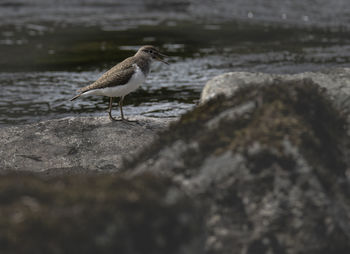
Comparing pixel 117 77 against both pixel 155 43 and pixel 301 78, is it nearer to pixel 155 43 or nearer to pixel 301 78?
pixel 301 78

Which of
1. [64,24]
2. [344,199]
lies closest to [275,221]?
[344,199]

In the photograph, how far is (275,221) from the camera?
10.9 feet

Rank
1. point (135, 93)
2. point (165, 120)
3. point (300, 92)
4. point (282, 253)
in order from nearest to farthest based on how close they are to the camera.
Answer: point (282, 253)
point (300, 92)
point (165, 120)
point (135, 93)

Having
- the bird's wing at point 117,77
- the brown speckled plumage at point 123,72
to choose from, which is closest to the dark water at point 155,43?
the brown speckled plumage at point 123,72

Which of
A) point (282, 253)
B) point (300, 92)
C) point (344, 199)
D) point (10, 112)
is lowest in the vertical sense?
point (10, 112)

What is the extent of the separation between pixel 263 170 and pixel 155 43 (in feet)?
38.5

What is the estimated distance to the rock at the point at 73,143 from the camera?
6016mm

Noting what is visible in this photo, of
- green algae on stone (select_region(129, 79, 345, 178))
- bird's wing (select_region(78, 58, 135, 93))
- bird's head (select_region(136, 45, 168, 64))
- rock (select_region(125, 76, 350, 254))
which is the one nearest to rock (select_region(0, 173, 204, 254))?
rock (select_region(125, 76, 350, 254))

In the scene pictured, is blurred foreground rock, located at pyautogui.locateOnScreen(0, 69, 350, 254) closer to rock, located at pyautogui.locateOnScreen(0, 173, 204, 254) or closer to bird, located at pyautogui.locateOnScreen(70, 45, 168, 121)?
rock, located at pyautogui.locateOnScreen(0, 173, 204, 254)

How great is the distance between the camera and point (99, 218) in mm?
2801

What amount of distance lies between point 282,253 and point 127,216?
110cm

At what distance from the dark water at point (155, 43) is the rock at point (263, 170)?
5.10m

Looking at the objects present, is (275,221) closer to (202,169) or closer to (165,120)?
(202,169)

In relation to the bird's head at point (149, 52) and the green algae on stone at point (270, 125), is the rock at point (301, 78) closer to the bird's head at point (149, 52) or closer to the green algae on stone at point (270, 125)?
the green algae on stone at point (270, 125)
